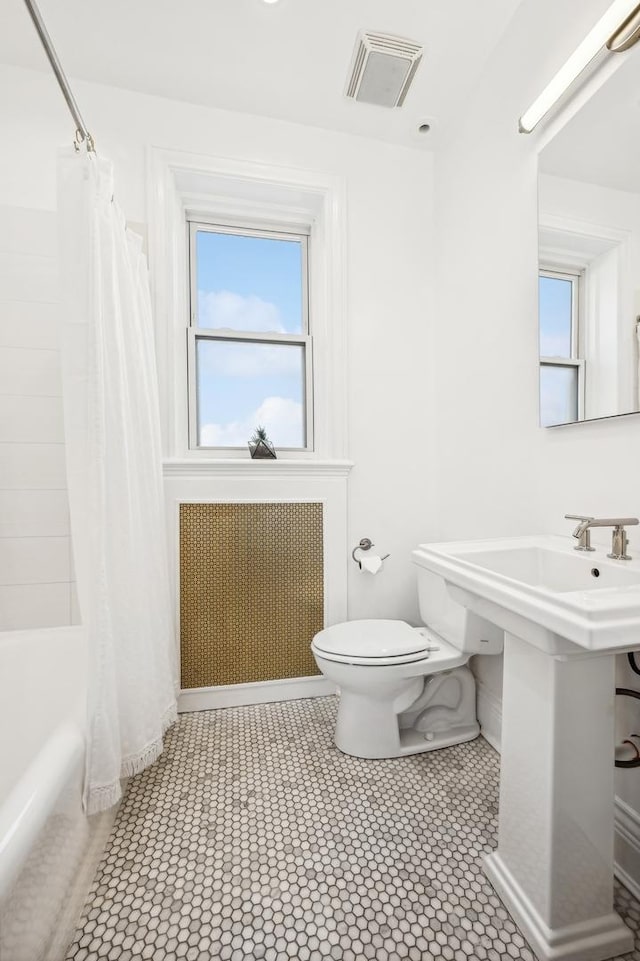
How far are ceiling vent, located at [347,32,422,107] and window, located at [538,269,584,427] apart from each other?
1027 mm

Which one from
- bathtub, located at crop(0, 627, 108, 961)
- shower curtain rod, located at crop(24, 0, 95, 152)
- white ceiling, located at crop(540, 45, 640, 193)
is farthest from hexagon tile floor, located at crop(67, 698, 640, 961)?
shower curtain rod, located at crop(24, 0, 95, 152)

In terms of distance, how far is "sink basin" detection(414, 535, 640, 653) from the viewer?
0.69 metres

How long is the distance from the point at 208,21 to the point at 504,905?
9.30 feet

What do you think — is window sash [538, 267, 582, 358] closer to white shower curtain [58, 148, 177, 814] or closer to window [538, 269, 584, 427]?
window [538, 269, 584, 427]

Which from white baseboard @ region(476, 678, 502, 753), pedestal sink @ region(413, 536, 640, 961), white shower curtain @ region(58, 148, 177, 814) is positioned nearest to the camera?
pedestal sink @ region(413, 536, 640, 961)

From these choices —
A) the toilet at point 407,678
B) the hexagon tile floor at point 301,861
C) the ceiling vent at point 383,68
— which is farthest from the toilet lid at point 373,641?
the ceiling vent at point 383,68

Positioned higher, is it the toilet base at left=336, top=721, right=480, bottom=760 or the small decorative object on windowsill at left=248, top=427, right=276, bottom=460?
the small decorative object on windowsill at left=248, top=427, right=276, bottom=460

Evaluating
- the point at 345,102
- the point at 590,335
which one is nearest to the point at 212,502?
the point at 590,335

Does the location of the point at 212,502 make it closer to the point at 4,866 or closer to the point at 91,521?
the point at 91,521

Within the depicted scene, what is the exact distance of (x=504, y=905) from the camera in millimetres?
1002

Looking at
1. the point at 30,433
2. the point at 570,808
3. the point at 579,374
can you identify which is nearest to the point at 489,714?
the point at 570,808

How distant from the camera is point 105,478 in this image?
1.22m

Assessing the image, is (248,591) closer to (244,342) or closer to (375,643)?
(375,643)

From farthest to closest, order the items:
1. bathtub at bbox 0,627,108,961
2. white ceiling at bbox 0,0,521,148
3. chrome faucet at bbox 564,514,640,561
Result: 1. white ceiling at bbox 0,0,521,148
2. chrome faucet at bbox 564,514,640,561
3. bathtub at bbox 0,627,108,961
